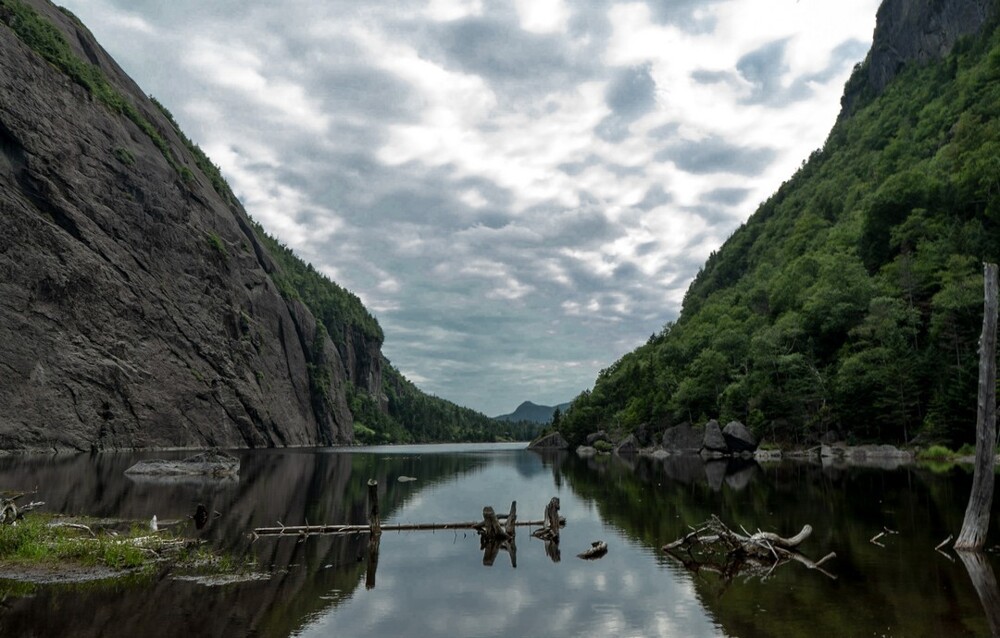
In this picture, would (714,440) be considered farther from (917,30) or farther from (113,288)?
(917,30)

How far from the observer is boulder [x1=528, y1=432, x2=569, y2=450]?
585 feet

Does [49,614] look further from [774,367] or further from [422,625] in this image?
[774,367]

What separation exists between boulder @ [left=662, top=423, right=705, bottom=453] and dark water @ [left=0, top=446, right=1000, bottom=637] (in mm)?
74109

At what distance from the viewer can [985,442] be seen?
24609mm

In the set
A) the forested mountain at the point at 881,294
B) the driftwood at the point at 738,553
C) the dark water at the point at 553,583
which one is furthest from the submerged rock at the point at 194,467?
the forested mountain at the point at 881,294

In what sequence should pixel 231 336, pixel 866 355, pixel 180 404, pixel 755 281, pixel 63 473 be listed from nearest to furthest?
pixel 63 473 → pixel 866 355 → pixel 180 404 → pixel 231 336 → pixel 755 281

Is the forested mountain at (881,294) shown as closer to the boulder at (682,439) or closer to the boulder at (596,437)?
the boulder at (596,437)

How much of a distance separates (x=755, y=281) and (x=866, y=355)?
272 feet

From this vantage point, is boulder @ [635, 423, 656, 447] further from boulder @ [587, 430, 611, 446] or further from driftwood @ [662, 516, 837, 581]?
driftwood @ [662, 516, 837, 581]

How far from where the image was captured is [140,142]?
135000mm

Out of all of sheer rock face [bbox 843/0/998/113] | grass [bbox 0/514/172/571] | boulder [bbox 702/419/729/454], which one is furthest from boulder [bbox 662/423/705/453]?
sheer rock face [bbox 843/0/998/113]

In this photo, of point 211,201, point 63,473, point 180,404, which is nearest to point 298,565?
point 63,473

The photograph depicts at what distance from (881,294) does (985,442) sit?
3272 inches

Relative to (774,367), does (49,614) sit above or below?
below
